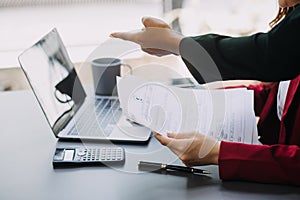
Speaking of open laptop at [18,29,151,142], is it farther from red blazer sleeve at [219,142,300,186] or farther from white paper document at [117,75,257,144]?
red blazer sleeve at [219,142,300,186]

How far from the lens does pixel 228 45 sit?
856 millimetres

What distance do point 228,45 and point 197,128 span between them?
0.25 meters

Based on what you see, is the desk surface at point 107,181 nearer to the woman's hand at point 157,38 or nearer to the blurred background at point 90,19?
the woman's hand at point 157,38

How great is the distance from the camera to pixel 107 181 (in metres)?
0.92

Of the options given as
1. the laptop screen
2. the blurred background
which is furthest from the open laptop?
the blurred background

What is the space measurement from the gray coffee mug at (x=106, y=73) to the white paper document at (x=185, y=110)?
0.24m

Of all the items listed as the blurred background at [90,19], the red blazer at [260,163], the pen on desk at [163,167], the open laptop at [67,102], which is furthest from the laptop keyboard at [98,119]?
the blurred background at [90,19]

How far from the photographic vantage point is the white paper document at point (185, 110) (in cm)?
100

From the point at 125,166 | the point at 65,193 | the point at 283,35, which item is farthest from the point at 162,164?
the point at 283,35

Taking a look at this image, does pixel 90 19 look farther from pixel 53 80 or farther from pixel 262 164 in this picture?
pixel 262 164

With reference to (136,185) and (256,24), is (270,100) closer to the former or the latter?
(136,185)

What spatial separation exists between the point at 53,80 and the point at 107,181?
40cm

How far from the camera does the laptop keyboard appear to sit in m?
1.12

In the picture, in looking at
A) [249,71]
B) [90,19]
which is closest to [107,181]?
[249,71]
